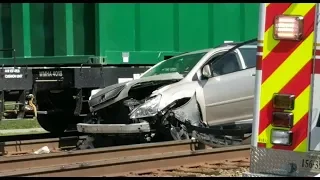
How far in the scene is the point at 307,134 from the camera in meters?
4.23

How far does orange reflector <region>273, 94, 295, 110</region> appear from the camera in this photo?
14.0 ft

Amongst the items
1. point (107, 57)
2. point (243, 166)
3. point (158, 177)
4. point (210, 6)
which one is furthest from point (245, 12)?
point (158, 177)

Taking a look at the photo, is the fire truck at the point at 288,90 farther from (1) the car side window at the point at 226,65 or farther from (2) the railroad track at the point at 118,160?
(1) the car side window at the point at 226,65

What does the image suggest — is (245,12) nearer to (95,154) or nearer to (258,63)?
(95,154)

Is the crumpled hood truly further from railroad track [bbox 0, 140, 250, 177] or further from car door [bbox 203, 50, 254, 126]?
railroad track [bbox 0, 140, 250, 177]

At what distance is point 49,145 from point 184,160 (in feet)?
10.4

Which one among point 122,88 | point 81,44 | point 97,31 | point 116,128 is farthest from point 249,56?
point 81,44

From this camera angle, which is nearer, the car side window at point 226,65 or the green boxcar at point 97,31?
the car side window at point 226,65

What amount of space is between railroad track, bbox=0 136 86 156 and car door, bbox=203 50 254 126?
2.67m

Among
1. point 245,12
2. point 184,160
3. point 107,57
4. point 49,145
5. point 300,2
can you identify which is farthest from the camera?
point 245,12

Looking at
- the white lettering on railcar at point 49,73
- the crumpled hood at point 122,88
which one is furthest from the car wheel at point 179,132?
the white lettering on railcar at point 49,73

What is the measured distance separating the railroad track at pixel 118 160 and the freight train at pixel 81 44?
2677 millimetres

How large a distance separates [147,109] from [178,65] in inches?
57.4

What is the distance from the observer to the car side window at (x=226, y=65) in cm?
911
